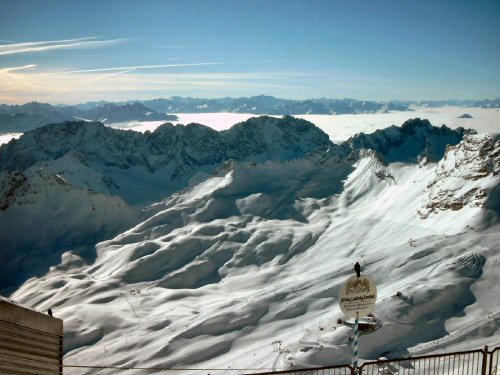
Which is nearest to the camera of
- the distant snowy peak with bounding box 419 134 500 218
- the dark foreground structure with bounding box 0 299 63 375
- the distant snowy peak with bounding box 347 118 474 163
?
the dark foreground structure with bounding box 0 299 63 375

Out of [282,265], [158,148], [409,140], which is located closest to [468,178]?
[282,265]

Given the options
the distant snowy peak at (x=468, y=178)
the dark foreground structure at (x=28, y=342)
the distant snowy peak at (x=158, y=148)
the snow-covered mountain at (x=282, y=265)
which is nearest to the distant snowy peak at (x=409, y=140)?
the distant snowy peak at (x=158, y=148)

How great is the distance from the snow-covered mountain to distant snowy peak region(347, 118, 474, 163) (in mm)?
89491

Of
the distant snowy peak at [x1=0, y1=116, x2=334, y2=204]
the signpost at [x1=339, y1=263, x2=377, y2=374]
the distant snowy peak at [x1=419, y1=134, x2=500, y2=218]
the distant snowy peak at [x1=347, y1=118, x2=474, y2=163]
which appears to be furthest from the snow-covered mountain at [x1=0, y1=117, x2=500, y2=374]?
the distant snowy peak at [x1=347, y1=118, x2=474, y2=163]

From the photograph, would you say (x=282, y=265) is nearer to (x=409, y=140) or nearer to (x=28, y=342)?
(x=28, y=342)

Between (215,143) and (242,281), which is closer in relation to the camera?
(242,281)

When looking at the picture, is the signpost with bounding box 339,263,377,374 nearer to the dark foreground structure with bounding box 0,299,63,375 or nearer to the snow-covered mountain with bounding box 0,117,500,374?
the dark foreground structure with bounding box 0,299,63,375

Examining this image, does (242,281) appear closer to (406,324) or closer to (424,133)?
(406,324)

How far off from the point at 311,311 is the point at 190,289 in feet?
54.3

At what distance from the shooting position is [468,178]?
48.8 m

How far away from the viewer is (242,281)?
4784cm

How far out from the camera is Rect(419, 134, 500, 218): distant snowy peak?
4588 centimetres


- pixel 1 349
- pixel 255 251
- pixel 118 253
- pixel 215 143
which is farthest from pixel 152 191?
pixel 1 349

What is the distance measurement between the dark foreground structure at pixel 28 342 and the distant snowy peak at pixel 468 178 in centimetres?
4217
